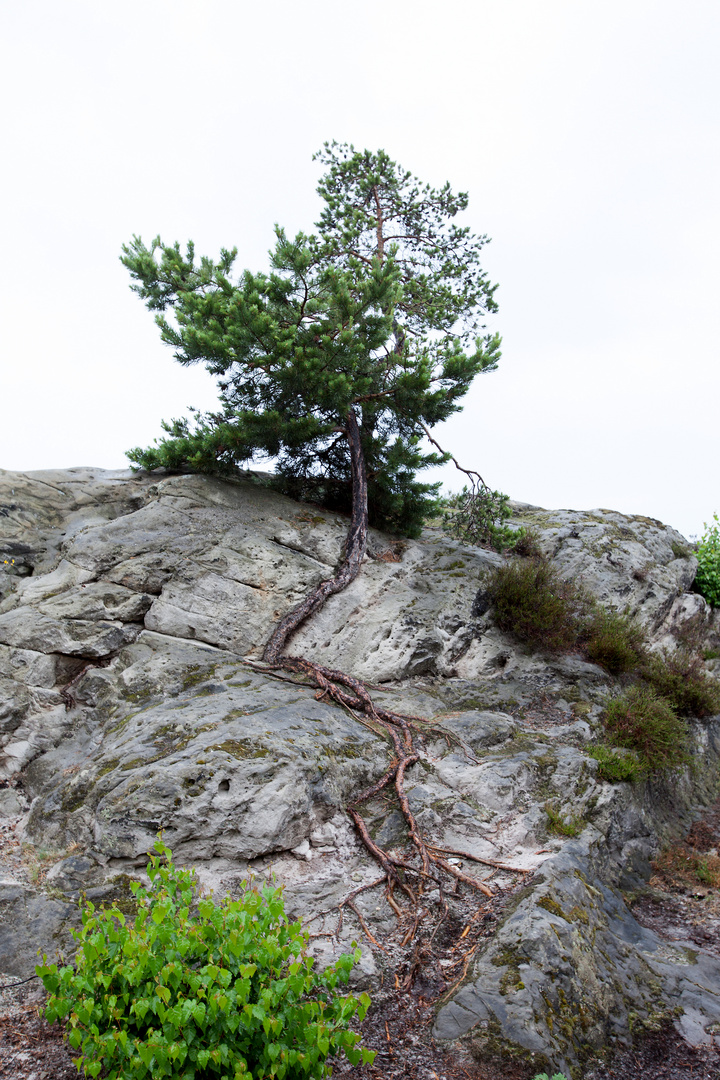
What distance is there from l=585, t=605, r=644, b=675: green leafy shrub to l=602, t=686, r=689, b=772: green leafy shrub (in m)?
1.15

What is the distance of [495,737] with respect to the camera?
8.96 metres

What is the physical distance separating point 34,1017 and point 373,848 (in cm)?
329

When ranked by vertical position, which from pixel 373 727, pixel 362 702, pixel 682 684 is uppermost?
pixel 682 684

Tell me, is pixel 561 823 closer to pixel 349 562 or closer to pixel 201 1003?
pixel 201 1003

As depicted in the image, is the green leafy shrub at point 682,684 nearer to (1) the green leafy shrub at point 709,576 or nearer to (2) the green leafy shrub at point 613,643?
(2) the green leafy shrub at point 613,643

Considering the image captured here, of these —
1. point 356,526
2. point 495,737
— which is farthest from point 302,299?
point 495,737

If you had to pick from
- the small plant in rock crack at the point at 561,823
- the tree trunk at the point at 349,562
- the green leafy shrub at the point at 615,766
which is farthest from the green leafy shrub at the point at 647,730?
the tree trunk at the point at 349,562

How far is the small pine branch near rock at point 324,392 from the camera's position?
9.97m

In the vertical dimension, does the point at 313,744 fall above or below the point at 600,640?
below

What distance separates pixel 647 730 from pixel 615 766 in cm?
105

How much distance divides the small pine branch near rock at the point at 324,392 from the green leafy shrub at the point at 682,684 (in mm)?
3728

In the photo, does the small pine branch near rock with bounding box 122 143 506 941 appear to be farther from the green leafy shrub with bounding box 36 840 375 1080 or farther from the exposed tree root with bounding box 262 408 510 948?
the green leafy shrub with bounding box 36 840 375 1080

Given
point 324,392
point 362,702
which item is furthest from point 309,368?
point 362,702

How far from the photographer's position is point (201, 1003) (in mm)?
3662
